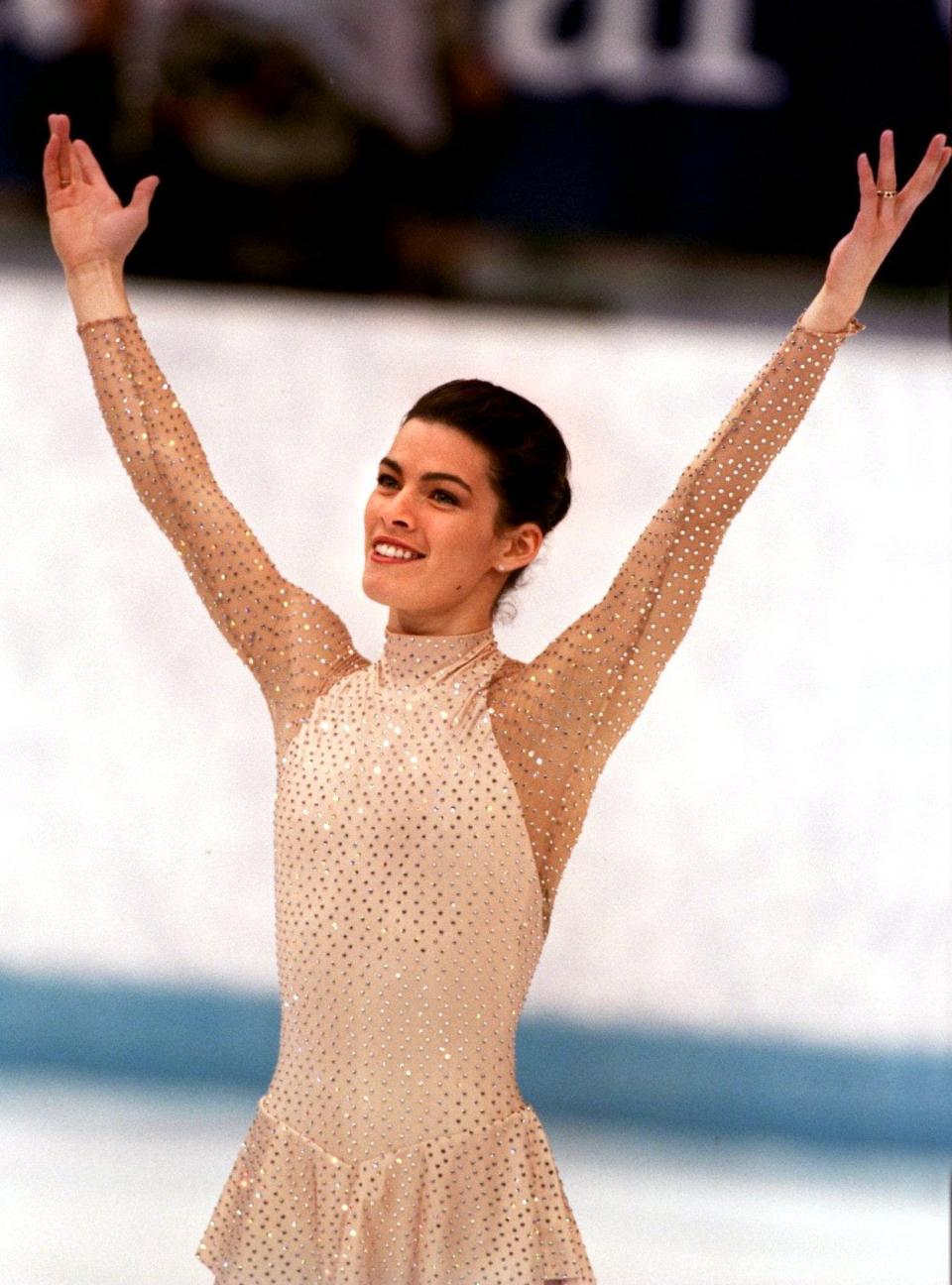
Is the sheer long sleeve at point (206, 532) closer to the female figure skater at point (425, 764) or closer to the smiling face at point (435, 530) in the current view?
the female figure skater at point (425, 764)

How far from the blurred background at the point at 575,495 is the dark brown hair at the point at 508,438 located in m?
2.02

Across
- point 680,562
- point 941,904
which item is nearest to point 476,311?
→ point 941,904

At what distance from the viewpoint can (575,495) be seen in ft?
13.9

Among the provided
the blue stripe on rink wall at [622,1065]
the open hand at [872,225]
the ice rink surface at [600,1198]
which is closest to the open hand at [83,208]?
the open hand at [872,225]

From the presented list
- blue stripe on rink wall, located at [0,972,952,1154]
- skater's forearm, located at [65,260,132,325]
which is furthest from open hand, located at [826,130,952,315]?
blue stripe on rink wall, located at [0,972,952,1154]

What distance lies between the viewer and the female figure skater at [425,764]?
6.57 feet

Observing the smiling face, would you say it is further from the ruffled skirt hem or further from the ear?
the ruffled skirt hem

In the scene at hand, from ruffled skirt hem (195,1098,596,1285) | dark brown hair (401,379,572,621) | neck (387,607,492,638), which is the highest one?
dark brown hair (401,379,572,621)

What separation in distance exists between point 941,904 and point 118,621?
188cm

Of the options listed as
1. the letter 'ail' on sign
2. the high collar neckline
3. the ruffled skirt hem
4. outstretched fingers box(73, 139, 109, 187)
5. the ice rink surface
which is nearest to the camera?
the ruffled skirt hem

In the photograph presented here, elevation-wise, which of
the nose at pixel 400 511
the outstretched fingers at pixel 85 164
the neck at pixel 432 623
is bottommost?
the neck at pixel 432 623

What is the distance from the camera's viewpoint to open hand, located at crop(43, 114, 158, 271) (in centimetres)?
216

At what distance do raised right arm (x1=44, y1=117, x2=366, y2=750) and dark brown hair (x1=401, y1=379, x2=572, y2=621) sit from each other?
23 cm

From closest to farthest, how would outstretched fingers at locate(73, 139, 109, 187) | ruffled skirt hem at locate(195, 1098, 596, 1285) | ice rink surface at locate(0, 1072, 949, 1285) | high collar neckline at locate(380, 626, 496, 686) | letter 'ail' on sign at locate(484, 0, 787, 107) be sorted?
ruffled skirt hem at locate(195, 1098, 596, 1285) → high collar neckline at locate(380, 626, 496, 686) → outstretched fingers at locate(73, 139, 109, 187) → ice rink surface at locate(0, 1072, 949, 1285) → letter 'ail' on sign at locate(484, 0, 787, 107)
